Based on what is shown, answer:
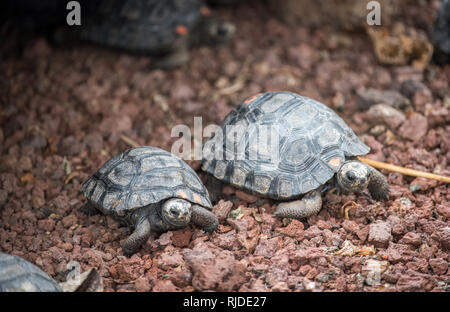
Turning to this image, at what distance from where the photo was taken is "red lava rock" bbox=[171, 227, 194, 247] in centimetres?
390

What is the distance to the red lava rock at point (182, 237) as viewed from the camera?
3.90 metres

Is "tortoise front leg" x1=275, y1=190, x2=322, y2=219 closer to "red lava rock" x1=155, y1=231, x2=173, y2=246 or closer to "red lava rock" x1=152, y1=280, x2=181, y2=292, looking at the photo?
"red lava rock" x1=155, y1=231, x2=173, y2=246

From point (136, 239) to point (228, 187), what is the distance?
1.12 meters

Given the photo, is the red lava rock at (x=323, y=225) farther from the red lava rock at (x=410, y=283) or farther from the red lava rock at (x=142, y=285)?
the red lava rock at (x=142, y=285)

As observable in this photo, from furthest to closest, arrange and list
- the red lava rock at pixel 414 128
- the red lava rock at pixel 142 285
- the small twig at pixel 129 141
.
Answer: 1. the small twig at pixel 129 141
2. the red lava rock at pixel 414 128
3. the red lava rock at pixel 142 285

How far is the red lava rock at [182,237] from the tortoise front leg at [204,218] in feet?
0.35

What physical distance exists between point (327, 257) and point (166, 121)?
104 inches

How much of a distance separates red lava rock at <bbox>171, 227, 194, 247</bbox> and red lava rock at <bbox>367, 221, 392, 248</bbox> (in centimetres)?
144

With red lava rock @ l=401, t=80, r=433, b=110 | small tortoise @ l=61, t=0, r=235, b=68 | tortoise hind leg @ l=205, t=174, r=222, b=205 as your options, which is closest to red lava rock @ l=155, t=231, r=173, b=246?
tortoise hind leg @ l=205, t=174, r=222, b=205

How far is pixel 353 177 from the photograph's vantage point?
394cm

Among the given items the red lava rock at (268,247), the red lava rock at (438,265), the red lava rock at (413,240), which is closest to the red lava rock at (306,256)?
the red lava rock at (268,247)

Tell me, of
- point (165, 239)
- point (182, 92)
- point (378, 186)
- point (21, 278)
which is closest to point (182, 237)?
point (165, 239)
